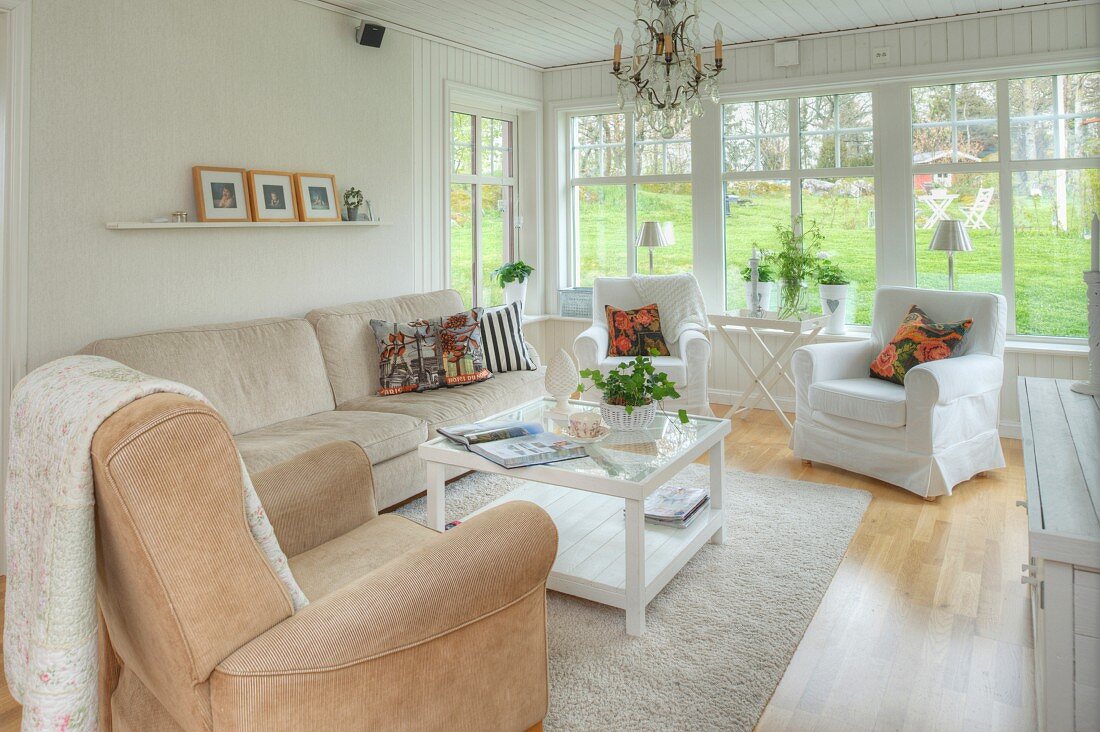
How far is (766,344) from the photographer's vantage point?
543cm

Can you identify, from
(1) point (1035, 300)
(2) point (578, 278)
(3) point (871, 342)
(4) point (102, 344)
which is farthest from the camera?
(2) point (578, 278)

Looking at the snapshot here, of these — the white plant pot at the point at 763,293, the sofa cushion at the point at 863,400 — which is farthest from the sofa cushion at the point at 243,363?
the white plant pot at the point at 763,293

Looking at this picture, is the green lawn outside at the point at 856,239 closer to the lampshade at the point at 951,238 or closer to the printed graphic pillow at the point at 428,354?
the lampshade at the point at 951,238

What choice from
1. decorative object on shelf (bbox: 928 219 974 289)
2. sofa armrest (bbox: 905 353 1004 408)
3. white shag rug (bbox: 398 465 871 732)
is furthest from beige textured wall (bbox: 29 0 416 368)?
decorative object on shelf (bbox: 928 219 974 289)

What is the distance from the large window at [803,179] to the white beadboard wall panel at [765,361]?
0.40 metres

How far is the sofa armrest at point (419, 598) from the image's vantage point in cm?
131

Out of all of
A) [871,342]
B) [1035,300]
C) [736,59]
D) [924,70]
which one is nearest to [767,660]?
[871,342]

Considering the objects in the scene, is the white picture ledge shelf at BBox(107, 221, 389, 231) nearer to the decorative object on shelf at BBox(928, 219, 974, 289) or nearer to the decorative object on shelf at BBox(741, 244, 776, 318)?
the decorative object on shelf at BBox(741, 244, 776, 318)

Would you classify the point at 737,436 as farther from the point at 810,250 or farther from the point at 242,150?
the point at 242,150

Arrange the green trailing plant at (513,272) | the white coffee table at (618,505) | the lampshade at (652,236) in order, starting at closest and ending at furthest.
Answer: the white coffee table at (618,505) → the lampshade at (652,236) → the green trailing plant at (513,272)

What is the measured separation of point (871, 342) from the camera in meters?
4.38

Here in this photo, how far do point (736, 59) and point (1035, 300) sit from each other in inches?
98.1

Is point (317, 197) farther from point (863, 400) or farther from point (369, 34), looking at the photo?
point (863, 400)

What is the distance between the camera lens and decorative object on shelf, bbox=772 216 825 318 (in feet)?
16.5
